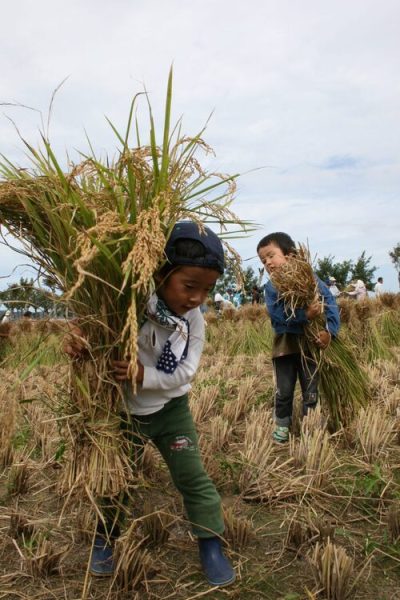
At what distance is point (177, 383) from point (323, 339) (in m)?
1.52

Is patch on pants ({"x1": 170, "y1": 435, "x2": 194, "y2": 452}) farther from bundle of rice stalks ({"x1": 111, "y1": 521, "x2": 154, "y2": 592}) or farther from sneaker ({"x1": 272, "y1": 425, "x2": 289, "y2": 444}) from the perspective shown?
sneaker ({"x1": 272, "y1": 425, "x2": 289, "y2": 444})

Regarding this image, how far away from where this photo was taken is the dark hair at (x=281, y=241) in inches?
131

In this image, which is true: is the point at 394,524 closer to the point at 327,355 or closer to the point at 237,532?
the point at 237,532

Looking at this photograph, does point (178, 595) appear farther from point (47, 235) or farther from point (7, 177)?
point (7, 177)

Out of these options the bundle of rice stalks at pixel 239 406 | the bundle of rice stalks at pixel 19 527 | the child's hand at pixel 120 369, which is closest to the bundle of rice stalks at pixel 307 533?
the child's hand at pixel 120 369

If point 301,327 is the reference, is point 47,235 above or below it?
above

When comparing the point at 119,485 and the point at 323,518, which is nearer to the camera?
the point at 119,485

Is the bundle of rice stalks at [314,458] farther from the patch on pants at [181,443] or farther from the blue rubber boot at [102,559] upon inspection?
the blue rubber boot at [102,559]

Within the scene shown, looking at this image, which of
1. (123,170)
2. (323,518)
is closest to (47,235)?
(123,170)

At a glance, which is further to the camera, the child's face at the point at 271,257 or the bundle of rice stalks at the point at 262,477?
the child's face at the point at 271,257

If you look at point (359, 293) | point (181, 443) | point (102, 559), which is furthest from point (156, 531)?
point (359, 293)

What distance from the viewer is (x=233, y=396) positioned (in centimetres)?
441

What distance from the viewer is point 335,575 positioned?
170 centimetres

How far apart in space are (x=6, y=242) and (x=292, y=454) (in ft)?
5.81
